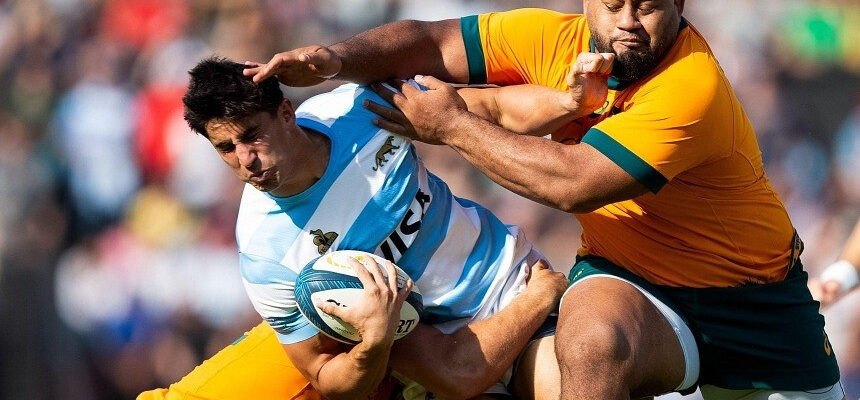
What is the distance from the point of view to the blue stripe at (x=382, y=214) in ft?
14.4

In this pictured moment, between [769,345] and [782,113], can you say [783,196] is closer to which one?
[782,113]

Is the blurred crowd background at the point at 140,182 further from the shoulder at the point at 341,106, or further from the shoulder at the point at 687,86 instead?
the shoulder at the point at 687,86

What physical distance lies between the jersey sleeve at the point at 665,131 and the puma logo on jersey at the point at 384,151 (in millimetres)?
742

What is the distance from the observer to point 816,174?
7.34 meters

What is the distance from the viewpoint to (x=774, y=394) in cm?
468

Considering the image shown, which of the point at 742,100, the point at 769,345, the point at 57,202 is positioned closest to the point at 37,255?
the point at 57,202

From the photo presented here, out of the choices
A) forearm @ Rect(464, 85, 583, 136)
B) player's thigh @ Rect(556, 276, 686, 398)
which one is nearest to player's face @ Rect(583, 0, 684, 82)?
forearm @ Rect(464, 85, 583, 136)

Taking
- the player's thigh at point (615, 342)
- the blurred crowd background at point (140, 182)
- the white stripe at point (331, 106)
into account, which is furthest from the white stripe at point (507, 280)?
the blurred crowd background at point (140, 182)

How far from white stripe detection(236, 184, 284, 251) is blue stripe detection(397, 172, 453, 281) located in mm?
462

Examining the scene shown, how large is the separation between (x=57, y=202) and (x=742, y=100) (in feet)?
16.0

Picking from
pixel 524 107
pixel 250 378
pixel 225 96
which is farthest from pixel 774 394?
pixel 225 96

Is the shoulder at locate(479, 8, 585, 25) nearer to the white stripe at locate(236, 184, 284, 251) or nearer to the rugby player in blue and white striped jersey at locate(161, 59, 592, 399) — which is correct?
the rugby player in blue and white striped jersey at locate(161, 59, 592, 399)

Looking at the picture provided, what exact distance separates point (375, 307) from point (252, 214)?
63cm

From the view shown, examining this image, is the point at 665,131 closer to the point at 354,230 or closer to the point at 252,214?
the point at 354,230
